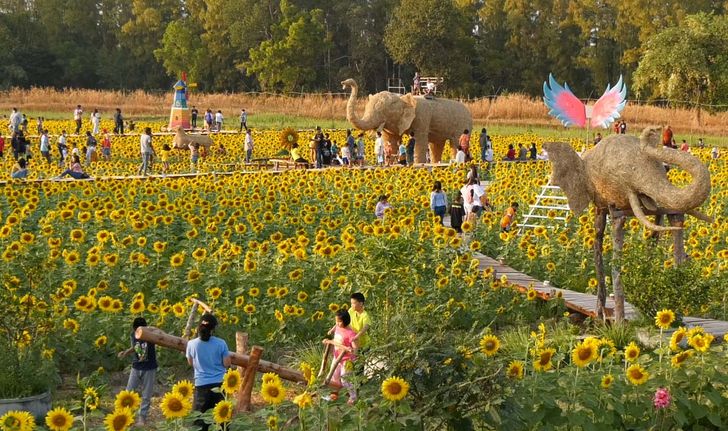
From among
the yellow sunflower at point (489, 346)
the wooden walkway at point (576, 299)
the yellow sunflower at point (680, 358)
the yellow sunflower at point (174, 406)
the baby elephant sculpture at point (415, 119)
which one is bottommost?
the wooden walkway at point (576, 299)

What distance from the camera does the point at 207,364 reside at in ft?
25.4

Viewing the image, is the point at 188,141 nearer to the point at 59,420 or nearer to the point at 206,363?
the point at 206,363

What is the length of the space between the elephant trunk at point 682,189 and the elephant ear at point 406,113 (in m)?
16.1

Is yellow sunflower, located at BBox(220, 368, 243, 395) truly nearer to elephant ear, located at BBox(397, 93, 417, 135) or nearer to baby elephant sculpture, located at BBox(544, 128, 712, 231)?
baby elephant sculpture, located at BBox(544, 128, 712, 231)

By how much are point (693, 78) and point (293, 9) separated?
23542 mm

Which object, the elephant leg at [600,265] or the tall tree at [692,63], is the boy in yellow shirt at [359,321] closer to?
the elephant leg at [600,265]

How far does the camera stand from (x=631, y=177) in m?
10.9

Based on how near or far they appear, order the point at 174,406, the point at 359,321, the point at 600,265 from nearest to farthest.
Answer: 1. the point at 174,406
2. the point at 359,321
3. the point at 600,265

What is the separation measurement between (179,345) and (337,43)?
61808 mm

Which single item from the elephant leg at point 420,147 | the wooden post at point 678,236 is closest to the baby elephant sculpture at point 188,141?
the elephant leg at point 420,147

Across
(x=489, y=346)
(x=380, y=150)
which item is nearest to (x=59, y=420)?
(x=489, y=346)

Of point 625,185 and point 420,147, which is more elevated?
point 625,185

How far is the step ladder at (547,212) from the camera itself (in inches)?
643

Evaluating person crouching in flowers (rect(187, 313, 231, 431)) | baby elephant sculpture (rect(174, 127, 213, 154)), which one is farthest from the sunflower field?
baby elephant sculpture (rect(174, 127, 213, 154))
